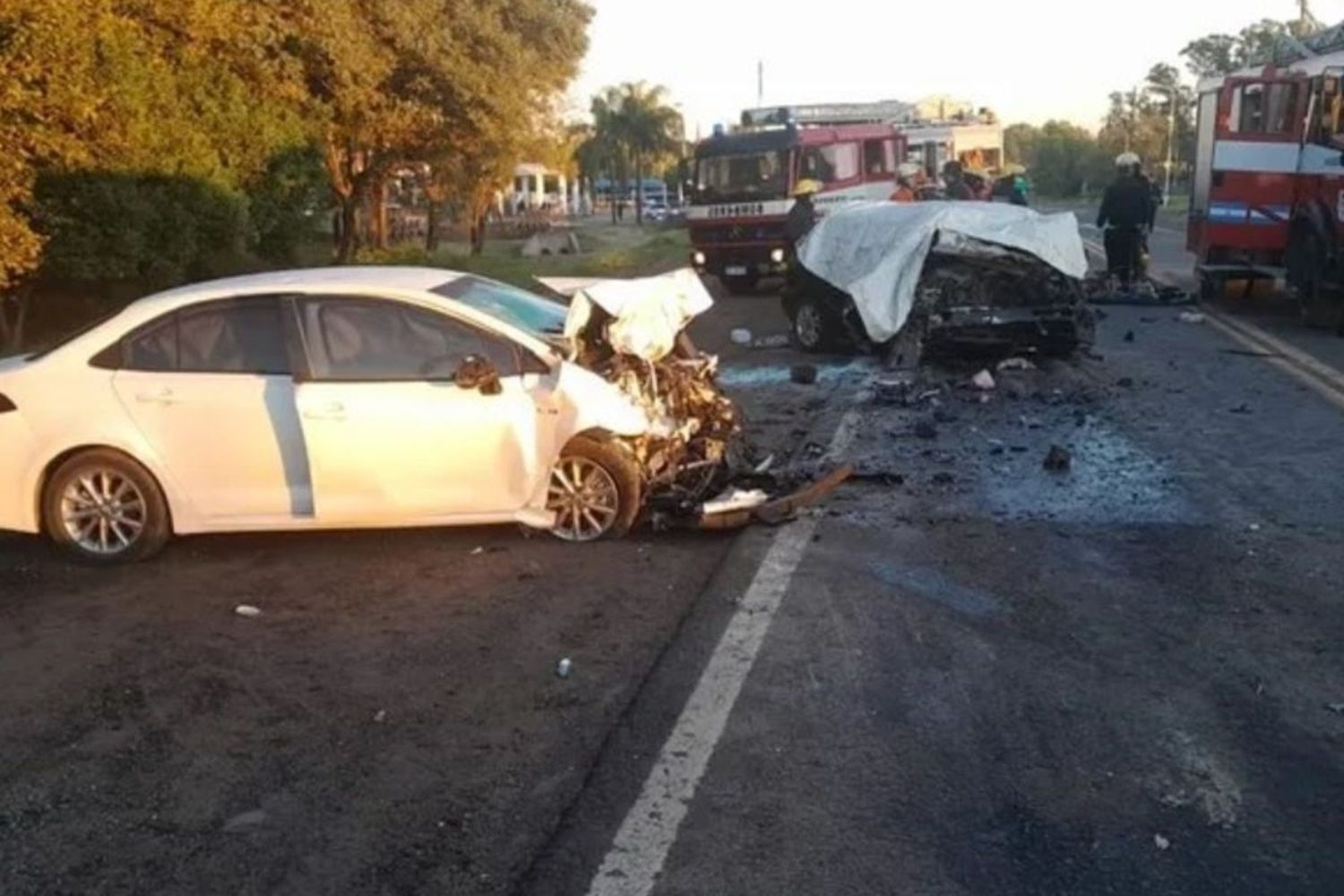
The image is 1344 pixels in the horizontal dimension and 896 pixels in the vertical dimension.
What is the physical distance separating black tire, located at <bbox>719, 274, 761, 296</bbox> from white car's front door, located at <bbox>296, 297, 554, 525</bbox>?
16.5 metres

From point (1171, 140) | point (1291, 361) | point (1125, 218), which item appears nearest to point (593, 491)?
point (1291, 361)

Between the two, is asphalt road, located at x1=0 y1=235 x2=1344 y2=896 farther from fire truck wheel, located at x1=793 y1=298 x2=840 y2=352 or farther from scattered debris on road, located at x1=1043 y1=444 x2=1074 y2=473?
fire truck wheel, located at x1=793 y1=298 x2=840 y2=352

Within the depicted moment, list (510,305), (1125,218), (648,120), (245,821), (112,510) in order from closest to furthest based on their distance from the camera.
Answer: (245,821), (112,510), (510,305), (1125,218), (648,120)

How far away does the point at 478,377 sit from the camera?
703cm

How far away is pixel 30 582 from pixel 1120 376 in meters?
9.49

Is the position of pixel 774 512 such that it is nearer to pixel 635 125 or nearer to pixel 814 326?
pixel 814 326

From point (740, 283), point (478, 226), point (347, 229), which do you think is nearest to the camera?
point (740, 283)

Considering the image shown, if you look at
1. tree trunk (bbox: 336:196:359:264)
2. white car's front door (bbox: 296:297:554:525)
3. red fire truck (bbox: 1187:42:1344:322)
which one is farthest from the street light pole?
white car's front door (bbox: 296:297:554:525)

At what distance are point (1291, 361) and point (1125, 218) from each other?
21.4 ft

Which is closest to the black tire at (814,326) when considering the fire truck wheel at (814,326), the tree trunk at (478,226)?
the fire truck wheel at (814,326)

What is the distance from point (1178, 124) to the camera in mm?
83188

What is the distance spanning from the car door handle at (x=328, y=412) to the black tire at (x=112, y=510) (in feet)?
3.15

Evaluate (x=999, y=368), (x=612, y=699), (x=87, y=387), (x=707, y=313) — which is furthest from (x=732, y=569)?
(x=707, y=313)

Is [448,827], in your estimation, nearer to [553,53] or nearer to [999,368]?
[999,368]
